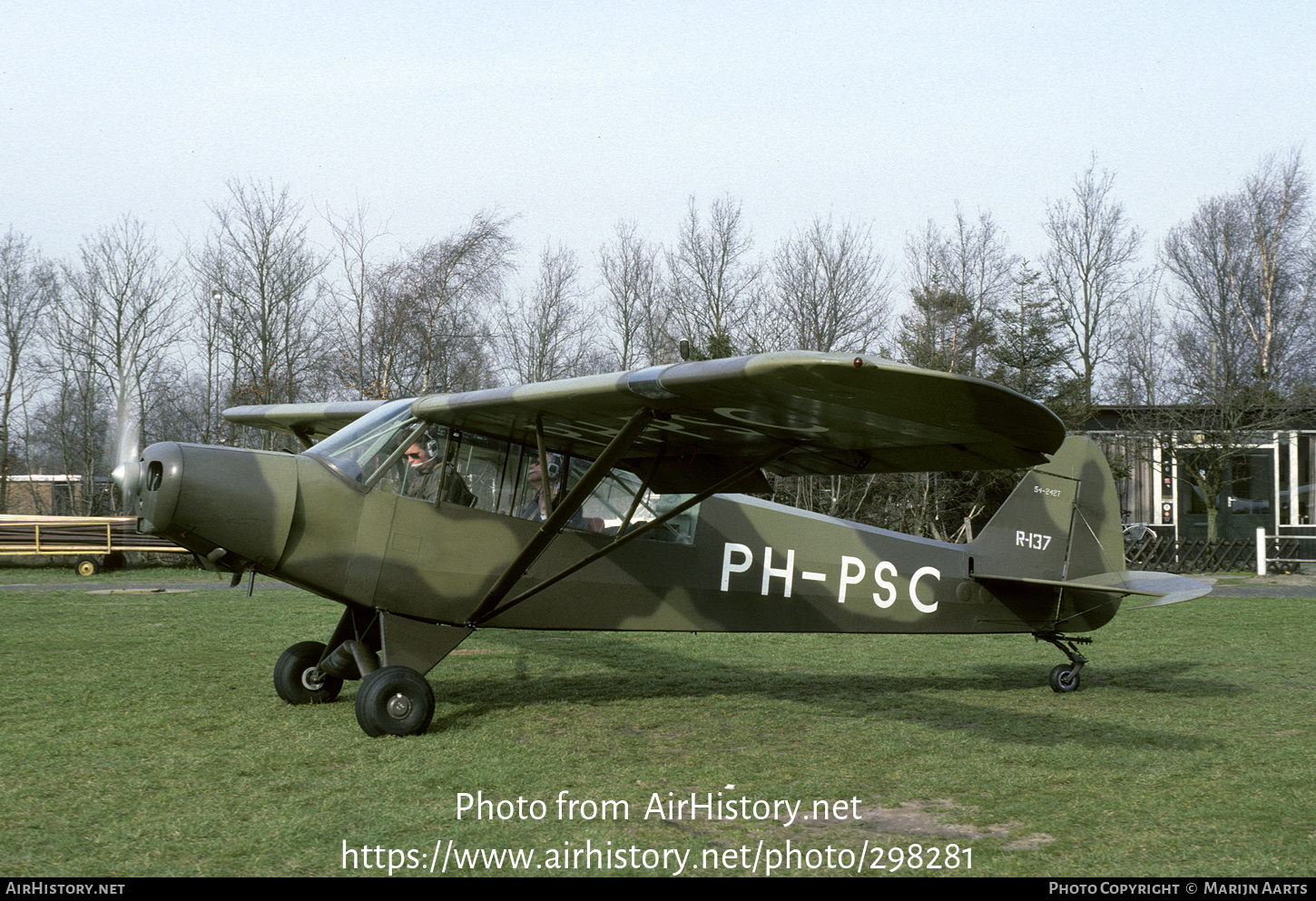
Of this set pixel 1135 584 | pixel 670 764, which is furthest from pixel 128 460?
pixel 1135 584

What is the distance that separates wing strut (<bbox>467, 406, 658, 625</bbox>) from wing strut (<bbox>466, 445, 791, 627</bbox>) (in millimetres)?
87

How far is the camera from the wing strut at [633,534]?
730 centimetres

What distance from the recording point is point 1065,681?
9312 mm

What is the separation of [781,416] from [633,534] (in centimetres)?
167

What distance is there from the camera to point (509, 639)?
13094 mm

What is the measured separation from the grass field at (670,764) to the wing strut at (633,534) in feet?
2.89

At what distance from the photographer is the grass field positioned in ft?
14.8

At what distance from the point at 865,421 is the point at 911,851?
→ 2.62m

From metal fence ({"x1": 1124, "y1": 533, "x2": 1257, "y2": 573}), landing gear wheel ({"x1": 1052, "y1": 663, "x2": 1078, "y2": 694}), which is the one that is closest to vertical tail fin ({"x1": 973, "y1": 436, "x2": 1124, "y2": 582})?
landing gear wheel ({"x1": 1052, "y1": 663, "x2": 1078, "y2": 694})

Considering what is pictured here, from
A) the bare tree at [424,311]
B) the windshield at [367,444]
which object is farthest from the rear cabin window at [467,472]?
the bare tree at [424,311]

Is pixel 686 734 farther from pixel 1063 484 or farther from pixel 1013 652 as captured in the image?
pixel 1013 652

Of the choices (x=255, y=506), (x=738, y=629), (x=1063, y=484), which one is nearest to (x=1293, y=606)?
(x=1063, y=484)

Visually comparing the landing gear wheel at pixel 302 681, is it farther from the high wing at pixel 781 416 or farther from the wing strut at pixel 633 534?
the high wing at pixel 781 416

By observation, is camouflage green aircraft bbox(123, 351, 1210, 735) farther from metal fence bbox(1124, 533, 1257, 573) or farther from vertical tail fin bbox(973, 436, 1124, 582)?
metal fence bbox(1124, 533, 1257, 573)
